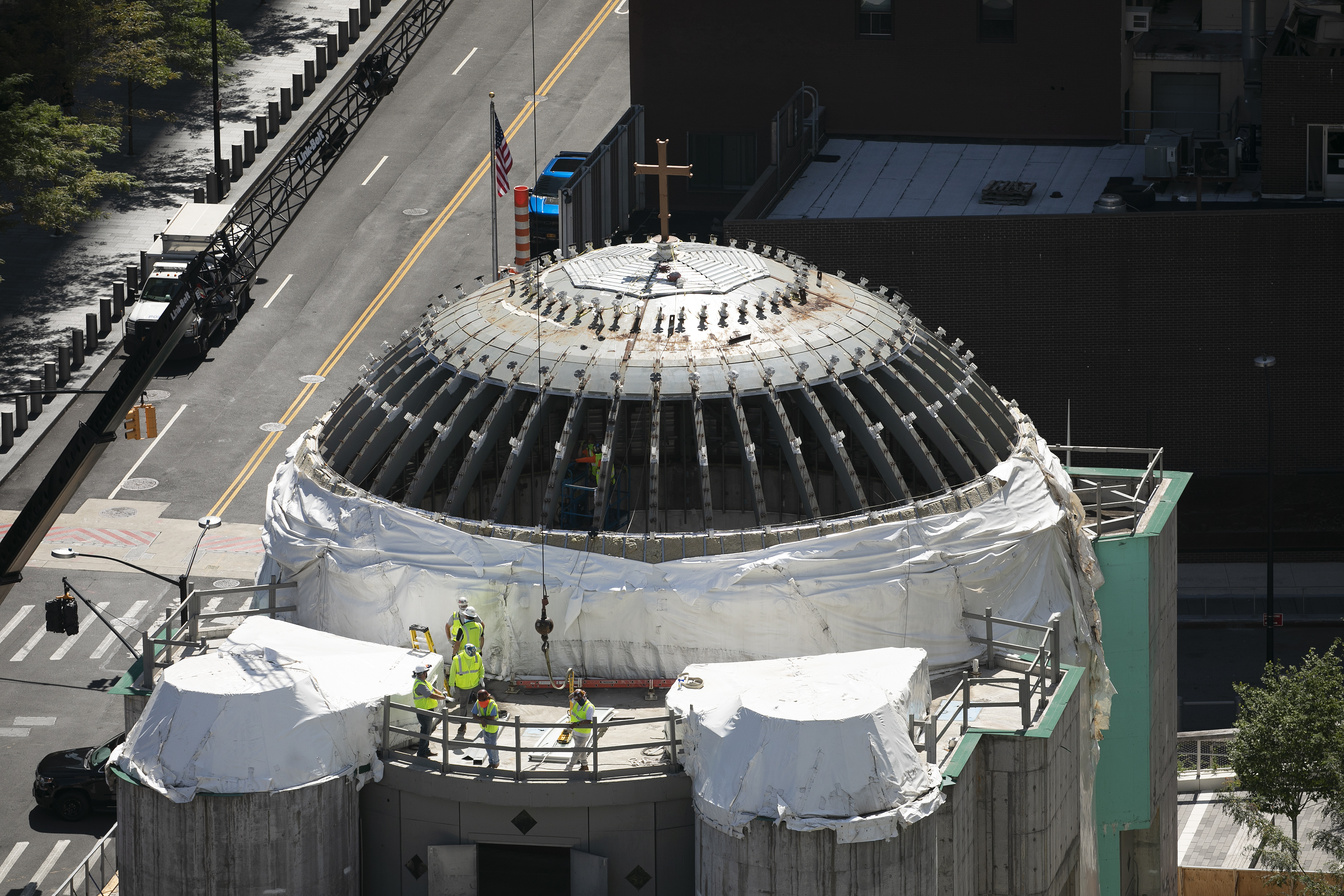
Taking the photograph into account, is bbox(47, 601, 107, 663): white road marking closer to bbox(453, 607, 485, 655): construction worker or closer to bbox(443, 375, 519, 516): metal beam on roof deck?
bbox(443, 375, 519, 516): metal beam on roof deck

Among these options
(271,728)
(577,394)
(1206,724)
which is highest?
(577,394)

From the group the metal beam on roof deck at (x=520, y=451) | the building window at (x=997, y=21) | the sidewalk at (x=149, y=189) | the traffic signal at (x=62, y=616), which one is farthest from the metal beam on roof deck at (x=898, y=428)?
the sidewalk at (x=149, y=189)

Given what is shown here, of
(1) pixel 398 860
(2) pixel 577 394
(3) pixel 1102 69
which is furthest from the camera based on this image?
(3) pixel 1102 69

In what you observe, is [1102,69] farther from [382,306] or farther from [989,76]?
[382,306]

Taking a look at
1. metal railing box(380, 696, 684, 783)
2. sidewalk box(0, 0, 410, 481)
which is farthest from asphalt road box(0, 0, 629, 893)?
metal railing box(380, 696, 684, 783)

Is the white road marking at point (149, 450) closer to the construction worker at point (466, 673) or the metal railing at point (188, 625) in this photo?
the metal railing at point (188, 625)

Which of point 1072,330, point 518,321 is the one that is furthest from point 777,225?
point 518,321
